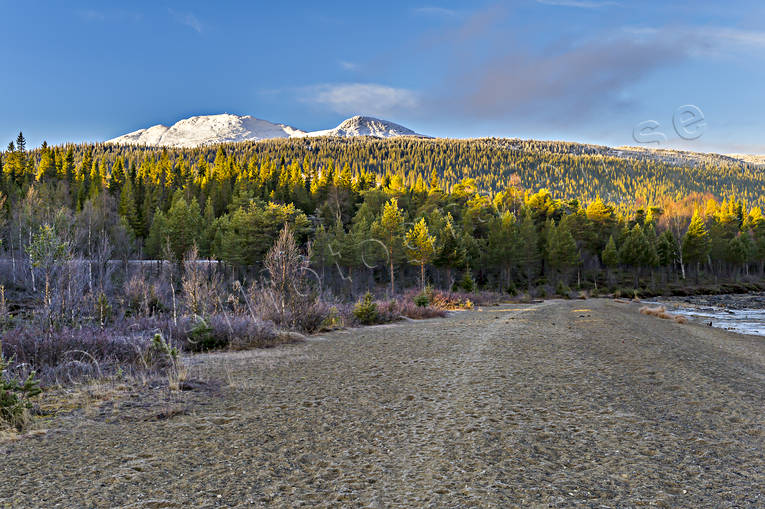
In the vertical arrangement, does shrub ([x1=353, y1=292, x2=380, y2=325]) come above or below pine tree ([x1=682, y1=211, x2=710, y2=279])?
below

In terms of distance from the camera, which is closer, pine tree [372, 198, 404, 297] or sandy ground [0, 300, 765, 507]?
sandy ground [0, 300, 765, 507]

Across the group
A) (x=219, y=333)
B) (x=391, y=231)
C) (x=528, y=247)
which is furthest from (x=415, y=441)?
(x=528, y=247)

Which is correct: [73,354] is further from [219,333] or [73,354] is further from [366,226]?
[366,226]

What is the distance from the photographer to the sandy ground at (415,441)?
3.65 m

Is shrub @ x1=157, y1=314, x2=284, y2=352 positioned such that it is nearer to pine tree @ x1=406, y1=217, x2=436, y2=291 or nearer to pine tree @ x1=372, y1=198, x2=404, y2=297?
pine tree @ x1=406, y1=217, x2=436, y2=291

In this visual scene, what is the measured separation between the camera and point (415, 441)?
4801 millimetres

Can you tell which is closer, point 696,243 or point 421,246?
point 421,246

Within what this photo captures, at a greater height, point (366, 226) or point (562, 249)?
point (366, 226)

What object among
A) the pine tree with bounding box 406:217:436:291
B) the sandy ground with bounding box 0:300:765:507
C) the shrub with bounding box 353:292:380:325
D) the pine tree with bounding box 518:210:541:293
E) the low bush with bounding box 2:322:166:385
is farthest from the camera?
the pine tree with bounding box 518:210:541:293

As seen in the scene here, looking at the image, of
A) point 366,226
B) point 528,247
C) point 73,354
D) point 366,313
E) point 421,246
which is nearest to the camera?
point 73,354

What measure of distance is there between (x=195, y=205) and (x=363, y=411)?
7037 centimetres

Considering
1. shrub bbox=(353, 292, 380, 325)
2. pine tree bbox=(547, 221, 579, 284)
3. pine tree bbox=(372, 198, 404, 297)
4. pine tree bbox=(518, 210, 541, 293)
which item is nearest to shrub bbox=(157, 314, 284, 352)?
shrub bbox=(353, 292, 380, 325)

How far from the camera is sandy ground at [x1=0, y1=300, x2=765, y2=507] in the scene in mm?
3648

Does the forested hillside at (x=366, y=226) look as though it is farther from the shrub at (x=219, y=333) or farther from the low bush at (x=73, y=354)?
the shrub at (x=219, y=333)
